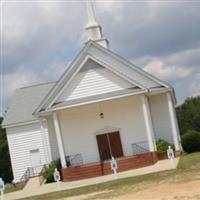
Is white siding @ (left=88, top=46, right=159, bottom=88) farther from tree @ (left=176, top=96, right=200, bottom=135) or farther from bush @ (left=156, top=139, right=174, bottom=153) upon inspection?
tree @ (left=176, top=96, right=200, bottom=135)

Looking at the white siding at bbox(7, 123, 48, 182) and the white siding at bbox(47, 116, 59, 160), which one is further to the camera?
the white siding at bbox(7, 123, 48, 182)

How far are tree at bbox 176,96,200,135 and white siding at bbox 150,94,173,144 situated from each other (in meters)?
51.6

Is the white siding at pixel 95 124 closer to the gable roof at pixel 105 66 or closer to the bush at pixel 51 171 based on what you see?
the bush at pixel 51 171

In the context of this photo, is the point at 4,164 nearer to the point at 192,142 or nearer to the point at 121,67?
the point at 121,67

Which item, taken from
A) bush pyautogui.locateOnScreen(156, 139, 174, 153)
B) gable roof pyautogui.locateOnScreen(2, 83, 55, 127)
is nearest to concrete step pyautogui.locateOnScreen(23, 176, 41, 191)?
gable roof pyautogui.locateOnScreen(2, 83, 55, 127)

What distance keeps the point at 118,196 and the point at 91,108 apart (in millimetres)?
17901

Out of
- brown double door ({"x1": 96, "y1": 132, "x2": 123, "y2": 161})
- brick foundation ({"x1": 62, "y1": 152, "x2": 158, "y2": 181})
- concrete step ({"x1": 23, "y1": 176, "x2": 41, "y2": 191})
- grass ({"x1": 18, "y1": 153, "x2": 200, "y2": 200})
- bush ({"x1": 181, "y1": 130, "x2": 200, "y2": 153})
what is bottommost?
grass ({"x1": 18, "y1": 153, "x2": 200, "y2": 200})

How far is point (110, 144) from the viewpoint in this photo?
118ft

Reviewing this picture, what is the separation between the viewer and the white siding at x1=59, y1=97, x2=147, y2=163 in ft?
117

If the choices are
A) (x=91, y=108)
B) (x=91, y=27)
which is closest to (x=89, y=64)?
(x=91, y=108)

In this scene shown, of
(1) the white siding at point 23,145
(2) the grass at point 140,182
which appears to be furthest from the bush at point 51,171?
(2) the grass at point 140,182

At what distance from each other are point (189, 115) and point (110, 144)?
194 feet

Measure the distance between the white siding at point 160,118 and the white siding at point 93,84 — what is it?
3804 millimetres

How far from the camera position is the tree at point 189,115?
3568 inches
